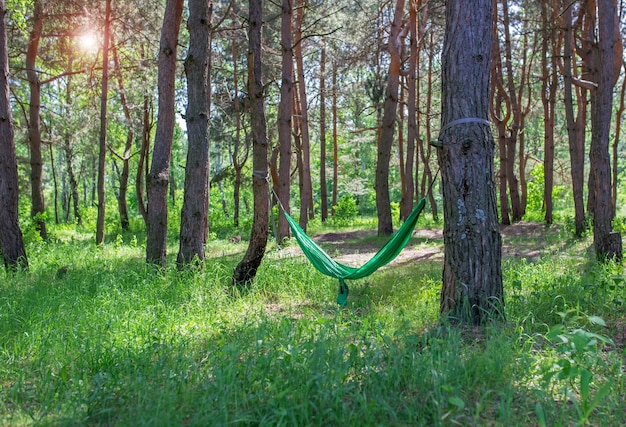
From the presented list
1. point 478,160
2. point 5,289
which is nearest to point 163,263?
point 5,289

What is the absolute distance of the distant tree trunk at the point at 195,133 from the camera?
5.62 m

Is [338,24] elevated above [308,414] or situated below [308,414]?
above

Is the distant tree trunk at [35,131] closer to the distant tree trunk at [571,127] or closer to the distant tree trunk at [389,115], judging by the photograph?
the distant tree trunk at [389,115]

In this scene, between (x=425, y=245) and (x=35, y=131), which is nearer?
(x=425, y=245)

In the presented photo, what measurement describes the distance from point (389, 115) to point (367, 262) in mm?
6686

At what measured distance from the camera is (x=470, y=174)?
3430 mm

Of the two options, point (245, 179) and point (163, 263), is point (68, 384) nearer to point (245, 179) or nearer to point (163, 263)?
point (163, 263)

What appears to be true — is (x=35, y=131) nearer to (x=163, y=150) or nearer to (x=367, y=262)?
(x=163, y=150)

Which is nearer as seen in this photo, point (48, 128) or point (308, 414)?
point (308, 414)

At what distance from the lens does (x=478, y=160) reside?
3.43 m

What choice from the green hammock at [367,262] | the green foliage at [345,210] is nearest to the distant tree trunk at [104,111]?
the green hammock at [367,262]

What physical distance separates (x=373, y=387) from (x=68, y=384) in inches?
63.6

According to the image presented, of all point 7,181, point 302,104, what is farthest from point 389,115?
point 7,181

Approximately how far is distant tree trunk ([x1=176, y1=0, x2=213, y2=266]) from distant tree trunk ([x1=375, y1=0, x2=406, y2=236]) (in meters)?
5.60
